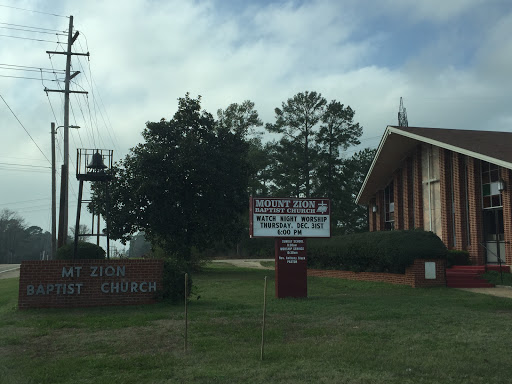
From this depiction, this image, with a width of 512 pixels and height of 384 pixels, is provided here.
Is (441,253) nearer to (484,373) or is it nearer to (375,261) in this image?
(375,261)

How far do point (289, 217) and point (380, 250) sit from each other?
5969mm

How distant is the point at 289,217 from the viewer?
1705 cm

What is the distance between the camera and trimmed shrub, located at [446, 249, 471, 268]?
77.0 ft

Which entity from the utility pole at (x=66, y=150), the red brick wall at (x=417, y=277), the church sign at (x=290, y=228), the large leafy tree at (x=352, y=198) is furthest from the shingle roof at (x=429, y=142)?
the large leafy tree at (x=352, y=198)

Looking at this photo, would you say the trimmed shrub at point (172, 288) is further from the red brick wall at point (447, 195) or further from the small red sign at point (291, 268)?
the red brick wall at point (447, 195)

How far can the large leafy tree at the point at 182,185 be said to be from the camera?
29578mm

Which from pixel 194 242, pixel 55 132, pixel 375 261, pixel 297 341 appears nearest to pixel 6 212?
pixel 55 132

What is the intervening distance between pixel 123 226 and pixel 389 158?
15.8m

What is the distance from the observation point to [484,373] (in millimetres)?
7031

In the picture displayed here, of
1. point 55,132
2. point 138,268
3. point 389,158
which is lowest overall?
point 138,268

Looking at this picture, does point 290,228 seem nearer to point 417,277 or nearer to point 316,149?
point 417,277

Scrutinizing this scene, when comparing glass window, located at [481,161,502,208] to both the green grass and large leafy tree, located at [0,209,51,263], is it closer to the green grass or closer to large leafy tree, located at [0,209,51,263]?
the green grass

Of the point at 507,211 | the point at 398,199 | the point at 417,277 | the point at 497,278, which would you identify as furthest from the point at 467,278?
the point at 398,199

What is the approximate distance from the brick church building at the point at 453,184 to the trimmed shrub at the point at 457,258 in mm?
491
